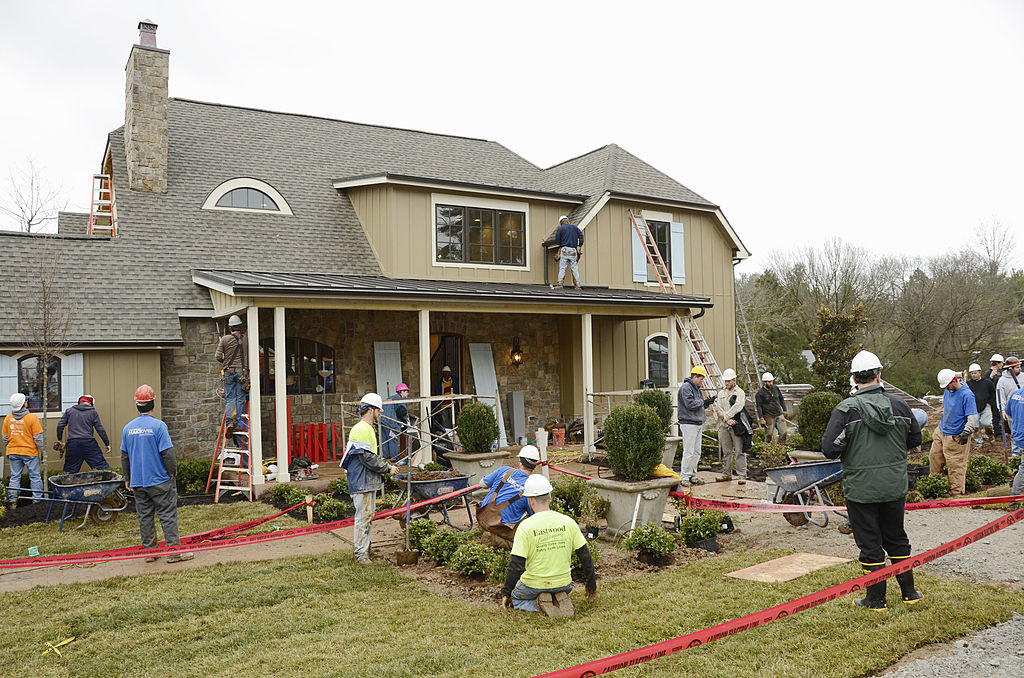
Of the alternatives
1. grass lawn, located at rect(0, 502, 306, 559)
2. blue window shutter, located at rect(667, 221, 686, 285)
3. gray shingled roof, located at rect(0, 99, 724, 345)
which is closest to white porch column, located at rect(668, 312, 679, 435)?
blue window shutter, located at rect(667, 221, 686, 285)

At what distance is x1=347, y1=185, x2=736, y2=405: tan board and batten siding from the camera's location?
16078 mm

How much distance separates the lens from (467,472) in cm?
1048

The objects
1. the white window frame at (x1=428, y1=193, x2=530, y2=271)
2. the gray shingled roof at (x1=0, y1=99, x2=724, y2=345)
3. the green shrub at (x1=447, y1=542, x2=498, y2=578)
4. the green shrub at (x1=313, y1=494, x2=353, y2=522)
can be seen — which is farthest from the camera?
the white window frame at (x1=428, y1=193, x2=530, y2=271)

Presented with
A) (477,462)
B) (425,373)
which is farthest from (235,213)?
(477,462)

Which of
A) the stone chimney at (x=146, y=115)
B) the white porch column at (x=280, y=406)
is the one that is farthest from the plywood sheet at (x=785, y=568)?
the stone chimney at (x=146, y=115)

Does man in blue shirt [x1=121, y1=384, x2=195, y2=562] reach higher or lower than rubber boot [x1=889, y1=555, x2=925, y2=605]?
higher

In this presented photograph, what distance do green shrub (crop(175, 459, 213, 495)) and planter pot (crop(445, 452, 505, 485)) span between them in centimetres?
453

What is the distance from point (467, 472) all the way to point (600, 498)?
8.69ft

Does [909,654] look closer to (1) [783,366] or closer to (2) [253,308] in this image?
(2) [253,308]

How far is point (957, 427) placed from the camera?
32.4ft

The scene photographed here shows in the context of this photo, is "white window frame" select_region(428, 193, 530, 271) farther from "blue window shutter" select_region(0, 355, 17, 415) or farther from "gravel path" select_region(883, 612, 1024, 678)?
"gravel path" select_region(883, 612, 1024, 678)

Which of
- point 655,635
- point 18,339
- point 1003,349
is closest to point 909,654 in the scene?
point 655,635

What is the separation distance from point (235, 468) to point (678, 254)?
495 inches

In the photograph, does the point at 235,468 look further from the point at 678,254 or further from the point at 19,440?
the point at 678,254
